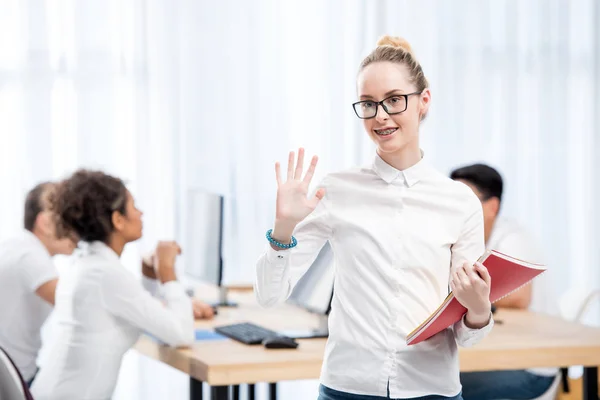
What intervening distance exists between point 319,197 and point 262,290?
0.19m

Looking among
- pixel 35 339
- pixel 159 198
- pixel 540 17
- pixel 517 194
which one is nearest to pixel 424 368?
pixel 35 339

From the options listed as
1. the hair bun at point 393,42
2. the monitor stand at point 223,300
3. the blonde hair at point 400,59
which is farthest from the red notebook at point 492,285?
the monitor stand at point 223,300

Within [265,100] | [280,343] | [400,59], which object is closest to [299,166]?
[400,59]

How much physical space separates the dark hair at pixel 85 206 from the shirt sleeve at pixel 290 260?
106cm

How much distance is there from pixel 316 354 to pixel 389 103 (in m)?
1.10

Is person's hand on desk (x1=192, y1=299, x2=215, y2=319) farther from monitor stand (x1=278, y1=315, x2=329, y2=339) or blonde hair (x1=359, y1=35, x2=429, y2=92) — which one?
blonde hair (x1=359, y1=35, x2=429, y2=92)

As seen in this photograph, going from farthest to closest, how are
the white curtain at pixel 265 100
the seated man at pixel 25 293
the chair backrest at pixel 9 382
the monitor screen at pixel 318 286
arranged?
the white curtain at pixel 265 100
the seated man at pixel 25 293
the monitor screen at pixel 318 286
the chair backrest at pixel 9 382

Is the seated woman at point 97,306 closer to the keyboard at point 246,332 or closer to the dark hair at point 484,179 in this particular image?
the keyboard at point 246,332

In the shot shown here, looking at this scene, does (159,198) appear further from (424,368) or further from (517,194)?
(424,368)

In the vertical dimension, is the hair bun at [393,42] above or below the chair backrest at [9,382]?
above

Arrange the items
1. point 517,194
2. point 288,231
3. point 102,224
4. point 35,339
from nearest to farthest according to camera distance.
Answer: point 288,231 → point 102,224 → point 35,339 → point 517,194

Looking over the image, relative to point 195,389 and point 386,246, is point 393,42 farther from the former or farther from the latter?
point 195,389

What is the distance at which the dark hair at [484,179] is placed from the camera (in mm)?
3385

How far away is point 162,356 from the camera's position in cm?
271
